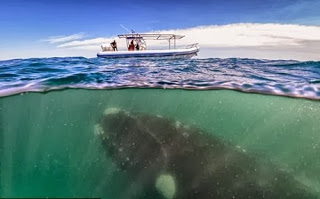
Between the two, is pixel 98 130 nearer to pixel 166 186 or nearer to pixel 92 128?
pixel 92 128

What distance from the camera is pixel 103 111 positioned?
13891 mm

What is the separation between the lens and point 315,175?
1094 centimetres

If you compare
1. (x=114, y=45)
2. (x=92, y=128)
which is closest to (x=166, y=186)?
(x=92, y=128)

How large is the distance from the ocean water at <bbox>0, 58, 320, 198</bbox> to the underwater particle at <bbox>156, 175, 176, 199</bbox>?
7.74ft

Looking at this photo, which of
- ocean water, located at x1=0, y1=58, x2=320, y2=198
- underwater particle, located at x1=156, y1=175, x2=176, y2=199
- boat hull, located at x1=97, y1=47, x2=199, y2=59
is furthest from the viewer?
boat hull, located at x1=97, y1=47, x2=199, y2=59

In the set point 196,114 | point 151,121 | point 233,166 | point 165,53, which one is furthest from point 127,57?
point 233,166

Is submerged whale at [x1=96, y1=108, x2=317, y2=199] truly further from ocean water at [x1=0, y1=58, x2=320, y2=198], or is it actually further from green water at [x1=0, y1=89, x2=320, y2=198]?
green water at [x1=0, y1=89, x2=320, y2=198]

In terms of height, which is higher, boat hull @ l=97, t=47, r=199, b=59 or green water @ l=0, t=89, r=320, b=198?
boat hull @ l=97, t=47, r=199, b=59

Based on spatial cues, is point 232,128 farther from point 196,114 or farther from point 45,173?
point 45,173

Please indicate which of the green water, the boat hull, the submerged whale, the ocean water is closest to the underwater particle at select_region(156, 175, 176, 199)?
the submerged whale

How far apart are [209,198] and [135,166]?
9.01ft

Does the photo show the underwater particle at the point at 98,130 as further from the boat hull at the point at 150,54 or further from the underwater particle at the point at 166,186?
the boat hull at the point at 150,54

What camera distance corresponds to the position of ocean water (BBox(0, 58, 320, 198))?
12805 mm

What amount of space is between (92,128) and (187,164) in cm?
579
